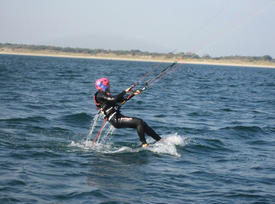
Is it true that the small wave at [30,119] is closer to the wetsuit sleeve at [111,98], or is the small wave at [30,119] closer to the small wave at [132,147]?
the small wave at [132,147]

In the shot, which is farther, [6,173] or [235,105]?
[235,105]

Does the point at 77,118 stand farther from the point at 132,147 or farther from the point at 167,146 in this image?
the point at 167,146

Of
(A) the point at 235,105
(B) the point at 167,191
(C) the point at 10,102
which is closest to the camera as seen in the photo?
(B) the point at 167,191

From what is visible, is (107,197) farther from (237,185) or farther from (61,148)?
(61,148)

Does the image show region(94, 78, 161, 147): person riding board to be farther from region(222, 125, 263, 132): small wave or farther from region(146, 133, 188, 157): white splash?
region(222, 125, 263, 132): small wave

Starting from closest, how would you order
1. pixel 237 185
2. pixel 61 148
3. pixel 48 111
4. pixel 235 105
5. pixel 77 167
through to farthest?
pixel 237 185, pixel 77 167, pixel 61 148, pixel 48 111, pixel 235 105

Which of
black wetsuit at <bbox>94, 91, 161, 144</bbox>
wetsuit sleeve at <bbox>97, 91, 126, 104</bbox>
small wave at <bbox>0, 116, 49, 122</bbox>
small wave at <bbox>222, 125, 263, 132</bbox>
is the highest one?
wetsuit sleeve at <bbox>97, 91, 126, 104</bbox>

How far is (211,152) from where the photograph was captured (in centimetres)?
1155

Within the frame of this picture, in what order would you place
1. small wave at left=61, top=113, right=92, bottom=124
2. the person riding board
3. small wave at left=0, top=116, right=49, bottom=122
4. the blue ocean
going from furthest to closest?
small wave at left=61, top=113, right=92, bottom=124, small wave at left=0, top=116, right=49, bottom=122, the person riding board, the blue ocean

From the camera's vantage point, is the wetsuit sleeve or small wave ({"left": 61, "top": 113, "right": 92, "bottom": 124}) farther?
small wave ({"left": 61, "top": 113, "right": 92, "bottom": 124})

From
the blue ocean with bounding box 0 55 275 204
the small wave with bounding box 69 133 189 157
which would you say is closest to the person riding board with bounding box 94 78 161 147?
the small wave with bounding box 69 133 189 157

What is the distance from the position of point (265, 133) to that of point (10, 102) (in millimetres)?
11706

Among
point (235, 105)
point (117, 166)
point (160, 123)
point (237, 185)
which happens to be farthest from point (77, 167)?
point (235, 105)

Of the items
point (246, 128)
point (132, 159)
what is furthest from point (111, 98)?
point (246, 128)
